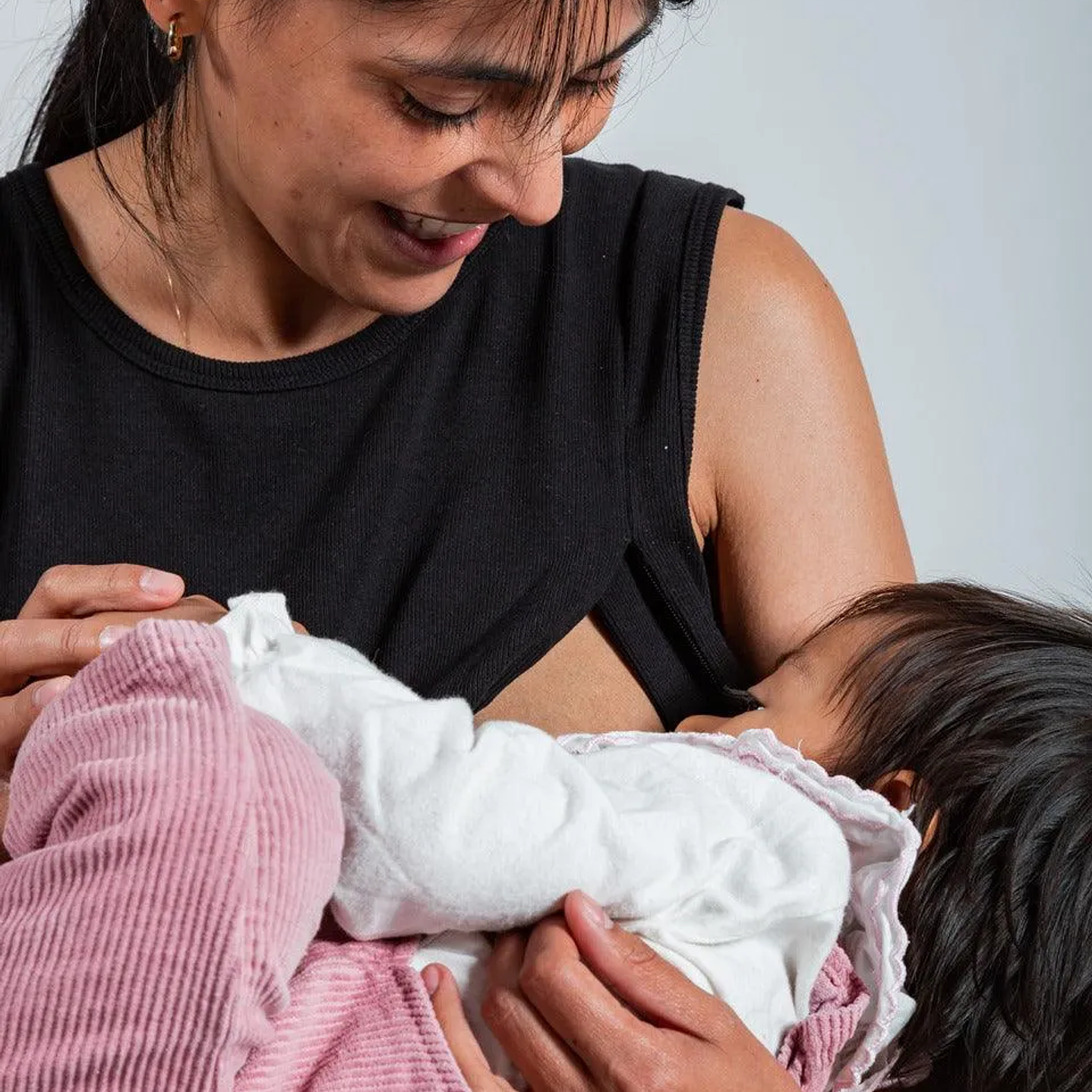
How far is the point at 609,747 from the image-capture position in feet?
3.65

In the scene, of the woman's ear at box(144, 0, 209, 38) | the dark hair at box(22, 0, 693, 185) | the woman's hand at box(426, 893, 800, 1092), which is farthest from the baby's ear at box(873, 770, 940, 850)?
the woman's ear at box(144, 0, 209, 38)

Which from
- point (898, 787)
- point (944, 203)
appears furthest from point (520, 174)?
point (944, 203)

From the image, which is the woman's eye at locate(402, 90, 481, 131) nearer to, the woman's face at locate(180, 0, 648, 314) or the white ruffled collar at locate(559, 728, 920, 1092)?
the woman's face at locate(180, 0, 648, 314)

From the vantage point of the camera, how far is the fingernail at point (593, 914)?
96 centimetres

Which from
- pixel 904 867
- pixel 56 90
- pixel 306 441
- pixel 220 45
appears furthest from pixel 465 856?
pixel 56 90

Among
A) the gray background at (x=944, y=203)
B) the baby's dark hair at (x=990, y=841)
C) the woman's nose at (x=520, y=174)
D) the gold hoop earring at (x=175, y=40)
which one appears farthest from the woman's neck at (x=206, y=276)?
the gray background at (x=944, y=203)

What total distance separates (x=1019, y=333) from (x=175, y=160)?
1301mm

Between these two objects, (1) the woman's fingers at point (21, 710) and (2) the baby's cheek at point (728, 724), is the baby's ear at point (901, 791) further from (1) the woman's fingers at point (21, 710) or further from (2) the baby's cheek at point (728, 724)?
(1) the woman's fingers at point (21, 710)

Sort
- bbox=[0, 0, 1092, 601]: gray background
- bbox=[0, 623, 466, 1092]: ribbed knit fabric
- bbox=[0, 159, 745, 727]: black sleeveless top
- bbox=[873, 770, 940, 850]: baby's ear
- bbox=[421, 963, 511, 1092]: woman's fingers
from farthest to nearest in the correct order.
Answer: bbox=[0, 0, 1092, 601]: gray background
bbox=[0, 159, 745, 727]: black sleeveless top
bbox=[873, 770, 940, 850]: baby's ear
bbox=[421, 963, 511, 1092]: woman's fingers
bbox=[0, 623, 466, 1092]: ribbed knit fabric

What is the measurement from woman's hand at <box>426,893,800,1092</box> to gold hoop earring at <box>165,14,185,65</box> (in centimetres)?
64

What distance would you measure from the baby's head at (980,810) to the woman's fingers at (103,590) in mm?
411

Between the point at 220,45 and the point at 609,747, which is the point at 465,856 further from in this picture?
the point at 220,45

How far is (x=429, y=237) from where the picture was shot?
3.77 ft

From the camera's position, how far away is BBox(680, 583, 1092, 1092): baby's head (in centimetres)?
110
